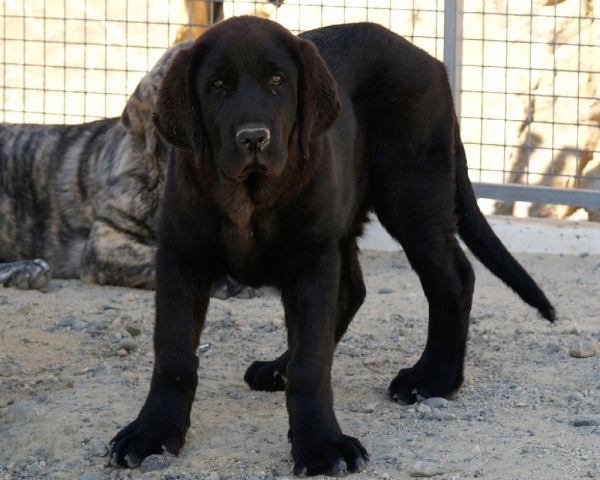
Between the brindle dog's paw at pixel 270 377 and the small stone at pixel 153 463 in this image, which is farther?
the brindle dog's paw at pixel 270 377

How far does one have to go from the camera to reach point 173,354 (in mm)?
3283

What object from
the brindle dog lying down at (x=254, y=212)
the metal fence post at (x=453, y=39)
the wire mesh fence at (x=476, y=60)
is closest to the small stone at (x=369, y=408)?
the brindle dog lying down at (x=254, y=212)

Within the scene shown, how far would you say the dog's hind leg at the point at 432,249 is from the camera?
4035 mm


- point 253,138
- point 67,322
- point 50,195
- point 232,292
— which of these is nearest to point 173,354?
point 253,138

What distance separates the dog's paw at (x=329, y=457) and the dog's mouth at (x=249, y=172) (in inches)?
33.3

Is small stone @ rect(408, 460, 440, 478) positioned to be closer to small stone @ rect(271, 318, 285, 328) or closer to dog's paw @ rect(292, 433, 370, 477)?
dog's paw @ rect(292, 433, 370, 477)

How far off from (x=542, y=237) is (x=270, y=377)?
3.36 meters

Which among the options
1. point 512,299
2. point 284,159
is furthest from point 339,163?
point 512,299

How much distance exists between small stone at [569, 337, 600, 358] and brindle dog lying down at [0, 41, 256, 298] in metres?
2.62

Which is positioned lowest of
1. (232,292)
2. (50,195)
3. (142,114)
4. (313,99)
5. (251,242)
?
(232,292)

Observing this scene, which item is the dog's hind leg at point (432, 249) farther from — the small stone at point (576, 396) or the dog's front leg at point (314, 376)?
the dog's front leg at point (314, 376)

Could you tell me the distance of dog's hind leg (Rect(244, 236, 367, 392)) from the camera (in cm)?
406

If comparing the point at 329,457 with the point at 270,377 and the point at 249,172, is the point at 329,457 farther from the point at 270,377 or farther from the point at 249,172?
the point at 270,377

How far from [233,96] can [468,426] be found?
4.68 ft
